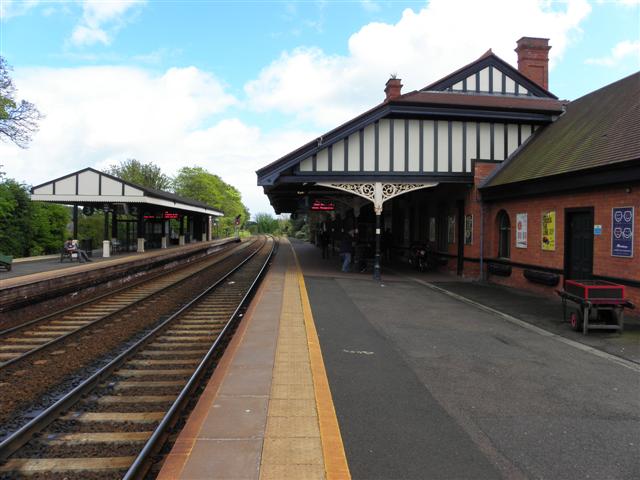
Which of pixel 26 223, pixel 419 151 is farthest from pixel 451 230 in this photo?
pixel 26 223

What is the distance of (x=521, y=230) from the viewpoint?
45.2 feet

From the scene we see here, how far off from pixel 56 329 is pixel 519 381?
27.1 ft

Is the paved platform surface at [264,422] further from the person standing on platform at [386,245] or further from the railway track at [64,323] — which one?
the person standing on platform at [386,245]

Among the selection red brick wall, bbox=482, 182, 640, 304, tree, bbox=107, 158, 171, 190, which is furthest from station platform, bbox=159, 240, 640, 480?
tree, bbox=107, 158, 171, 190

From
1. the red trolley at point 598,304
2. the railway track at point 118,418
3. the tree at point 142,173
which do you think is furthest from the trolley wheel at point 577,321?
the tree at point 142,173

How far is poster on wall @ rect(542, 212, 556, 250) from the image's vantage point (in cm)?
1216

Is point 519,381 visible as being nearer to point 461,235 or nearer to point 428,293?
point 428,293

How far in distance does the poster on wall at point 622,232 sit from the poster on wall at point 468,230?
20.4 ft

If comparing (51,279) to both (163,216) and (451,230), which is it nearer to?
(451,230)

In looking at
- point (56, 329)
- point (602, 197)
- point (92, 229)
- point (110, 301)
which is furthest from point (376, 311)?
point (92, 229)

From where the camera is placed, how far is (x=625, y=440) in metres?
3.88

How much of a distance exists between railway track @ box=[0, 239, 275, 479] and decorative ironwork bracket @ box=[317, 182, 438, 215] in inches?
355

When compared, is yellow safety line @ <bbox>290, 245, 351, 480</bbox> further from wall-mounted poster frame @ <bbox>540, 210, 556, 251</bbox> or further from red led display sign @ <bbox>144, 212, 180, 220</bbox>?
red led display sign @ <bbox>144, 212, 180, 220</bbox>

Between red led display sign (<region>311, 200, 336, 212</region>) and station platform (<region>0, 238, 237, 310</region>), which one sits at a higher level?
red led display sign (<region>311, 200, 336, 212</region>)
